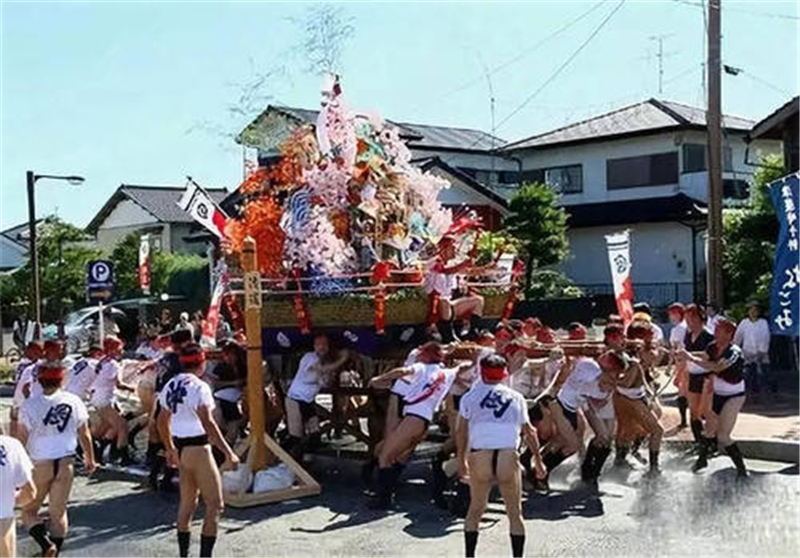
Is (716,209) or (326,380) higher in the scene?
(716,209)

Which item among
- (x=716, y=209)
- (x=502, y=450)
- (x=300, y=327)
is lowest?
(x=502, y=450)

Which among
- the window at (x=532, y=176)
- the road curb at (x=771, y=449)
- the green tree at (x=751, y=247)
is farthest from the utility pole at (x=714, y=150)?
the window at (x=532, y=176)

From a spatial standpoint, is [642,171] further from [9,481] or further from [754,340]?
[9,481]

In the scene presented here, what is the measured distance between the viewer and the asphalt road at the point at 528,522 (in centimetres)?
995

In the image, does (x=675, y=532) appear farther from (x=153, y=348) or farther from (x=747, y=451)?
(x=153, y=348)

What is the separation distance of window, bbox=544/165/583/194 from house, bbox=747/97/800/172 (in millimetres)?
16550

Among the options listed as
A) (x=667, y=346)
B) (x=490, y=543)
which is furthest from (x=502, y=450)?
(x=667, y=346)

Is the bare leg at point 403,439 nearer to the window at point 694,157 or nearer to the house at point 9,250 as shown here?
the window at point 694,157

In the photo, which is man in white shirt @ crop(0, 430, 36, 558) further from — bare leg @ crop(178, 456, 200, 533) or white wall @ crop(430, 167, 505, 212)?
white wall @ crop(430, 167, 505, 212)

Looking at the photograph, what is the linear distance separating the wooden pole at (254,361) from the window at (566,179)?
2946 centimetres

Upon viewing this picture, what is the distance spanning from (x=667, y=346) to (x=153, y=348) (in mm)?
7756

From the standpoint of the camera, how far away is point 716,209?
18.3 metres

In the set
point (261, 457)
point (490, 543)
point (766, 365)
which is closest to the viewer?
point (490, 543)

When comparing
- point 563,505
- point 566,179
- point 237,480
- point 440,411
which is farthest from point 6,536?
point 566,179
